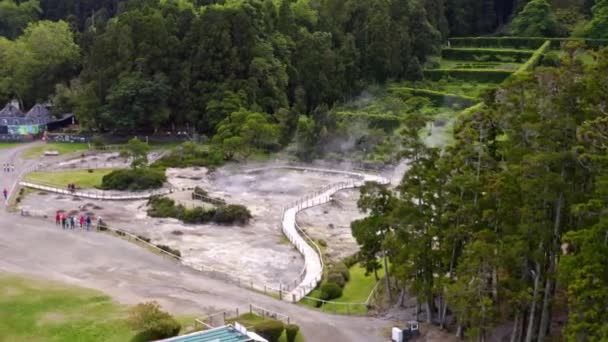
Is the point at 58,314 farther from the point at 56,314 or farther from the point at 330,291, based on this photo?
the point at 330,291

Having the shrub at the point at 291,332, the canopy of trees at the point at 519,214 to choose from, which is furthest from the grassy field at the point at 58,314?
the canopy of trees at the point at 519,214

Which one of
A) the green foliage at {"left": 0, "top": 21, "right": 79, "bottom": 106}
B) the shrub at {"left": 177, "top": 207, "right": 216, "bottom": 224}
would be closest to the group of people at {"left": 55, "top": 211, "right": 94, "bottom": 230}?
the shrub at {"left": 177, "top": 207, "right": 216, "bottom": 224}

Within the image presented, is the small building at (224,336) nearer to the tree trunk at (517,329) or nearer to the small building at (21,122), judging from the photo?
the tree trunk at (517,329)

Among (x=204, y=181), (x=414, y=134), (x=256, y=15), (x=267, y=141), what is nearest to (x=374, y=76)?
(x=256, y=15)

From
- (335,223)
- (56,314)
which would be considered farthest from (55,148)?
(56,314)

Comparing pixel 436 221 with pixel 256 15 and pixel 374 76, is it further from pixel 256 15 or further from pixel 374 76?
pixel 374 76

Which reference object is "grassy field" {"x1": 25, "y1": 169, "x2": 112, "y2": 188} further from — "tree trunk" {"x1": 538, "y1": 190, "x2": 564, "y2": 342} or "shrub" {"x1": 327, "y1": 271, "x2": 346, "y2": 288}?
"tree trunk" {"x1": 538, "y1": 190, "x2": 564, "y2": 342}

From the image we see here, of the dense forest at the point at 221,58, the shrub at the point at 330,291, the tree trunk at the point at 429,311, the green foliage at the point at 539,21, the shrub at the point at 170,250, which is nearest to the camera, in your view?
the tree trunk at the point at 429,311
